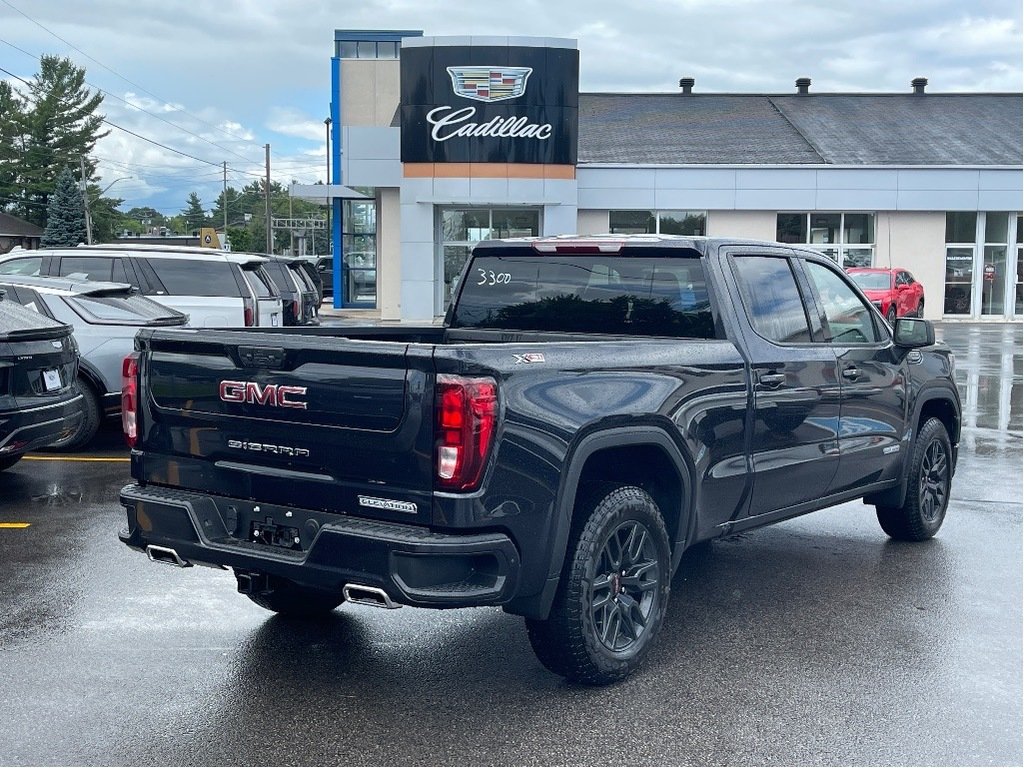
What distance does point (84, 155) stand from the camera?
3420 inches

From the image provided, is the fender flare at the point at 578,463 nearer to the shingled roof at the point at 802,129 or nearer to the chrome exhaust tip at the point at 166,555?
the chrome exhaust tip at the point at 166,555

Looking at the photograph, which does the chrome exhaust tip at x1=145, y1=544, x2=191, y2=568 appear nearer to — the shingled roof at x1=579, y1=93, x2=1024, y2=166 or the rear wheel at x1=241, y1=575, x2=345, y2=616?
the rear wheel at x1=241, y1=575, x2=345, y2=616

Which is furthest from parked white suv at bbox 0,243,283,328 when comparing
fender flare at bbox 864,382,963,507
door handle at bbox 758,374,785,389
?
door handle at bbox 758,374,785,389

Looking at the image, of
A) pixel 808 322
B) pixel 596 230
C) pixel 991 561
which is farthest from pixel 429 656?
pixel 596 230

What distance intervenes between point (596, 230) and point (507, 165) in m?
4.35

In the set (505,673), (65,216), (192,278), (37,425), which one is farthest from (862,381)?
(65,216)

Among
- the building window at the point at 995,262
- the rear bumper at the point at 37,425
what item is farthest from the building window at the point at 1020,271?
the rear bumper at the point at 37,425

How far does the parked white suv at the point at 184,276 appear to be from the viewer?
44.4 feet

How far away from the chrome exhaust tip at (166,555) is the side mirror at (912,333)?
4265 mm

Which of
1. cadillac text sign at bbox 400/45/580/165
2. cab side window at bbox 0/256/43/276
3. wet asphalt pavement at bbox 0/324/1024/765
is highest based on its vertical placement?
cadillac text sign at bbox 400/45/580/165

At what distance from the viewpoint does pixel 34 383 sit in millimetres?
8156

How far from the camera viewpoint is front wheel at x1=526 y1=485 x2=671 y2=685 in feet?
15.0

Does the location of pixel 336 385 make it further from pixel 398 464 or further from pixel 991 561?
pixel 991 561

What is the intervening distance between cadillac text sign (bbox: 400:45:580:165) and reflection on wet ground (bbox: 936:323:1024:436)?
11.8 m
